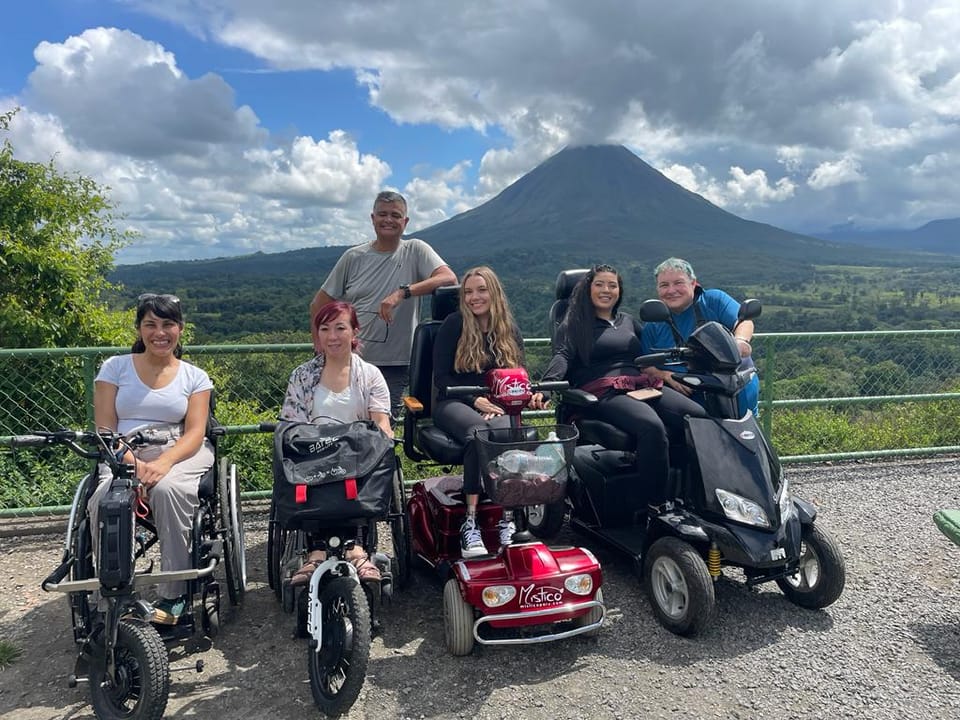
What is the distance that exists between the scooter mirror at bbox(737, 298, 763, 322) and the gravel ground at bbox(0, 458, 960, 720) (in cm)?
153

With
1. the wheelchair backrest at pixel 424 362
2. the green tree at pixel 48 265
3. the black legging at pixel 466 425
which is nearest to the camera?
the black legging at pixel 466 425

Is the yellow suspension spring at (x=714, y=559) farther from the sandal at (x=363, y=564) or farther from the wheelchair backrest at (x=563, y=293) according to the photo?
the wheelchair backrest at (x=563, y=293)

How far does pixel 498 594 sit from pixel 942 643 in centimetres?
216

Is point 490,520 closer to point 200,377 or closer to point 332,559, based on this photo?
point 332,559

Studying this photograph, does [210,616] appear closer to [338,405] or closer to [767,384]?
[338,405]

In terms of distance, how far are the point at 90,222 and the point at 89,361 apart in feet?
28.8

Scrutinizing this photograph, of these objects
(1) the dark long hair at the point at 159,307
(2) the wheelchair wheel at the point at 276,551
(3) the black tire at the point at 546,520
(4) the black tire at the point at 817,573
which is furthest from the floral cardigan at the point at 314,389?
(4) the black tire at the point at 817,573

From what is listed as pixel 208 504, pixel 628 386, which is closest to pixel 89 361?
pixel 208 504

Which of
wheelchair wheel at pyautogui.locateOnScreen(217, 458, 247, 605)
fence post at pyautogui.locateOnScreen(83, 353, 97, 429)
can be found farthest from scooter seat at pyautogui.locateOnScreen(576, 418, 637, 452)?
fence post at pyautogui.locateOnScreen(83, 353, 97, 429)

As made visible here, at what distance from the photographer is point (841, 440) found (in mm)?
8055

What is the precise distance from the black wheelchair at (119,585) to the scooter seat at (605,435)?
6.85ft

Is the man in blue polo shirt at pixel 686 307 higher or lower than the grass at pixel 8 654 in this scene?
higher

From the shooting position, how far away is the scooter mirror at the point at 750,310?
418 centimetres

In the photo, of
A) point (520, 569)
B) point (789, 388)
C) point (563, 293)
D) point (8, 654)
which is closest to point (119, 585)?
point (8, 654)
